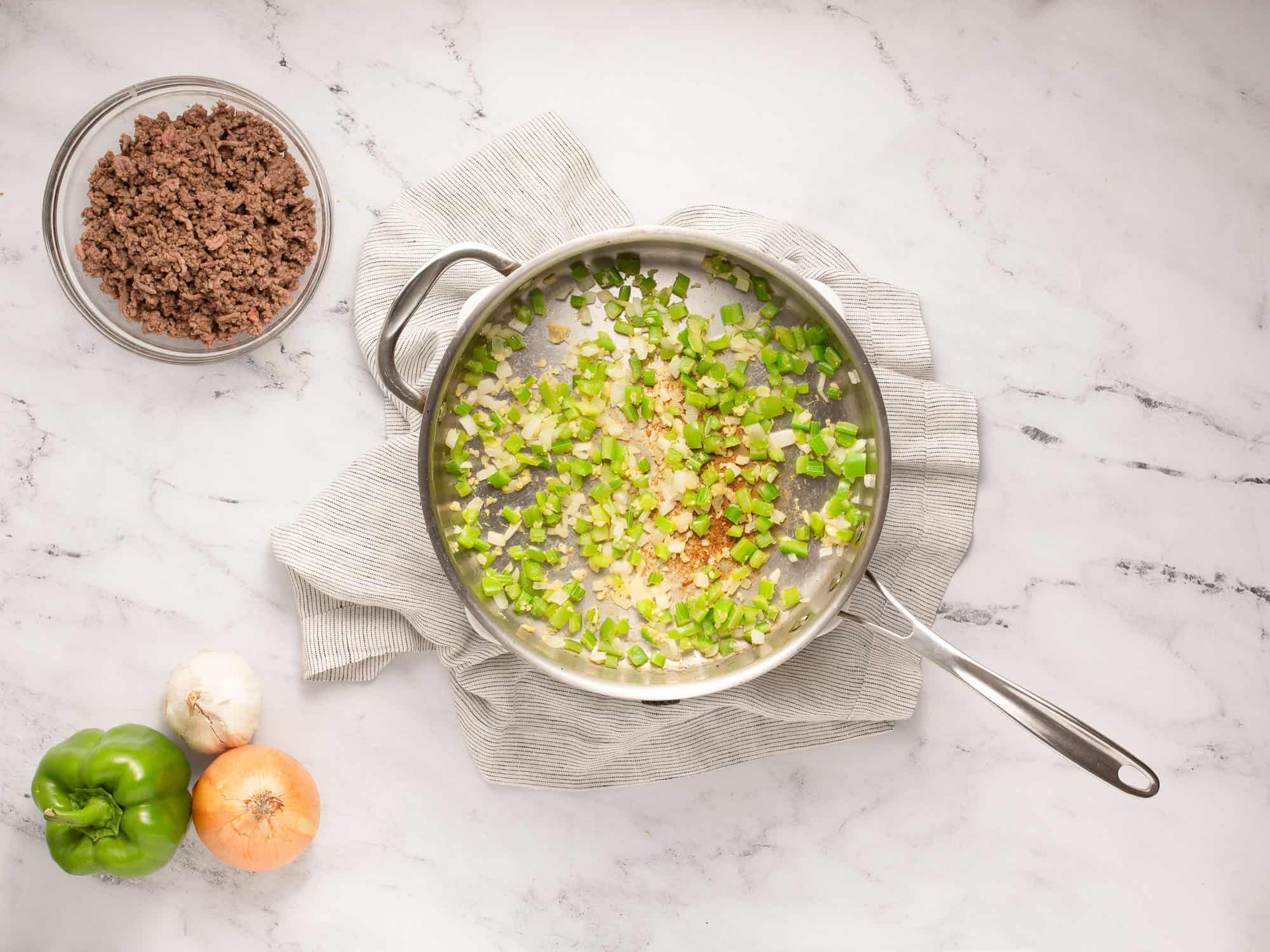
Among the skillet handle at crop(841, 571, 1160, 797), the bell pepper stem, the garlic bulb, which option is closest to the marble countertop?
the garlic bulb

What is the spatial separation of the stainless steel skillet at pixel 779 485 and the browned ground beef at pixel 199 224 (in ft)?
0.90

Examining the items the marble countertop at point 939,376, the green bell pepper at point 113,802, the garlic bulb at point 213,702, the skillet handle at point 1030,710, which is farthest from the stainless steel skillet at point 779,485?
the green bell pepper at point 113,802

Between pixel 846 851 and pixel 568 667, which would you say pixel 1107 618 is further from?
pixel 568 667

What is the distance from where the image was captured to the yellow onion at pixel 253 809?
1.48 m

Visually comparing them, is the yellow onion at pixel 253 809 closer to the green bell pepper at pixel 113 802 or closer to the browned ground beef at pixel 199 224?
the green bell pepper at pixel 113 802

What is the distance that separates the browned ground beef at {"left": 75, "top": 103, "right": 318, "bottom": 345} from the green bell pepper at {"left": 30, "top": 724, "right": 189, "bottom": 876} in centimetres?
66

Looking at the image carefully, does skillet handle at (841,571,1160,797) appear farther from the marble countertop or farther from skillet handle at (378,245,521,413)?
skillet handle at (378,245,521,413)

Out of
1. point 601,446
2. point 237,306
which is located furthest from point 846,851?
point 237,306

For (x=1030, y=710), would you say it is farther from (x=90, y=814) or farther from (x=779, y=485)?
(x=90, y=814)

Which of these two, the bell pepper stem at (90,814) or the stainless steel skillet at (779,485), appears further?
the bell pepper stem at (90,814)

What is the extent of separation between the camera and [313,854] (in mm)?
1617

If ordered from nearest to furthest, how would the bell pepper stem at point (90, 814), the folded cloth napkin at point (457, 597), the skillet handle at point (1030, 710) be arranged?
the skillet handle at point (1030, 710), the bell pepper stem at point (90, 814), the folded cloth napkin at point (457, 597)

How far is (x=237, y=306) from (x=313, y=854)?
0.93 m

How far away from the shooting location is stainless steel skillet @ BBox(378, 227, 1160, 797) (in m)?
1.28
